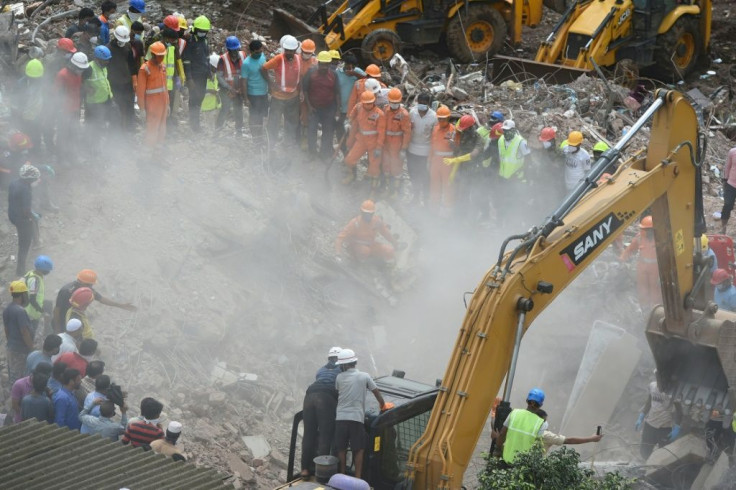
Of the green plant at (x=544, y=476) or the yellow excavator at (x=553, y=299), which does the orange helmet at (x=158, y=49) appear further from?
the green plant at (x=544, y=476)

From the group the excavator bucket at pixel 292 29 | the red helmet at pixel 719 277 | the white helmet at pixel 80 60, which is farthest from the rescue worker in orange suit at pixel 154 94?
the red helmet at pixel 719 277

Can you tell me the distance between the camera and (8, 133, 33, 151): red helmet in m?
14.2

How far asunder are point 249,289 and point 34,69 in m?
4.05

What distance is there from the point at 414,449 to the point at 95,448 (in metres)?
2.52

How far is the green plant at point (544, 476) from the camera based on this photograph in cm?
831

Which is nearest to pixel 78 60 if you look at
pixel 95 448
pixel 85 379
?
pixel 85 379

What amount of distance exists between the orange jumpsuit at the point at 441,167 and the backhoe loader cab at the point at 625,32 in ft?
18.0

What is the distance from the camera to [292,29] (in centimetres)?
2123

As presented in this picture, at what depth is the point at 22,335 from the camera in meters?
11.8

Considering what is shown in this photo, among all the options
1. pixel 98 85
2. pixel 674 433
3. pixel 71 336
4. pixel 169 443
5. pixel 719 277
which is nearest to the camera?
pixel 169 443

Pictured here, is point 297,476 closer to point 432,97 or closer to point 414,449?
point 414,449

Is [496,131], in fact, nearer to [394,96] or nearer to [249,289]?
[394,96]

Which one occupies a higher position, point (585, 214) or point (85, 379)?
point (585, 214)

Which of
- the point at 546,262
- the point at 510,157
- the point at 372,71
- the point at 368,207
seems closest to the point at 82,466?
the point at 546,262
